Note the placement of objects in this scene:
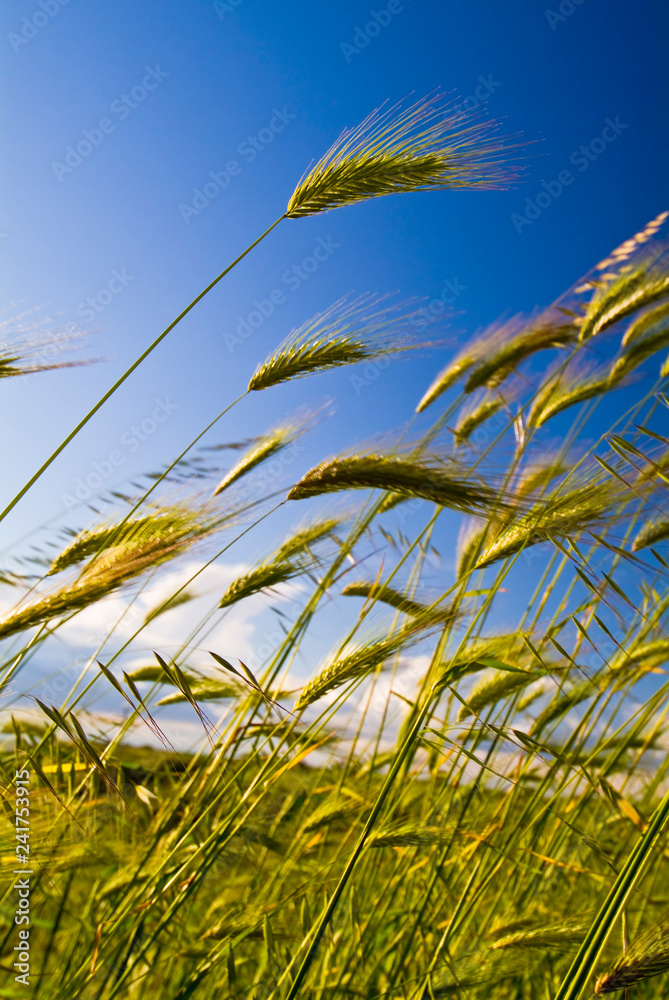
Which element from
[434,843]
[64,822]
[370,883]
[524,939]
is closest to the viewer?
[524,939]

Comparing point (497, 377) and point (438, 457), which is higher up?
point (497, 377)

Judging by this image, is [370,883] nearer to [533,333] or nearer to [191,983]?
[191,983]

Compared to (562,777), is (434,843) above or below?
below

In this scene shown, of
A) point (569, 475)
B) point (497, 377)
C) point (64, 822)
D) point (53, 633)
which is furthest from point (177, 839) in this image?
point (497, 377)

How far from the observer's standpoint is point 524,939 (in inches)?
48.8

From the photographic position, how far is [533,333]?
215 centimetres

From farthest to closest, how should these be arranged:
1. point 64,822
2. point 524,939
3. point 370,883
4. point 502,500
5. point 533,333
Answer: point 533,333
point 370,883
point 64,822
point 524,939
point 502,500

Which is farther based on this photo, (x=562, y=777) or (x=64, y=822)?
(x=562, y=777)

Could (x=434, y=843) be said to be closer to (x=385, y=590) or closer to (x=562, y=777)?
(x=562, y=777)

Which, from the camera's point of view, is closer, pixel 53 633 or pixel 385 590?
pixel 53 633

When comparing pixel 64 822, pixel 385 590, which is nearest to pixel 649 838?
pixel 385 590

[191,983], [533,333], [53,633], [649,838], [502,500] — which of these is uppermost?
[533,333]

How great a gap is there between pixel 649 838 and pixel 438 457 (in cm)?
71

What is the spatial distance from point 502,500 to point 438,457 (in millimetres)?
155
